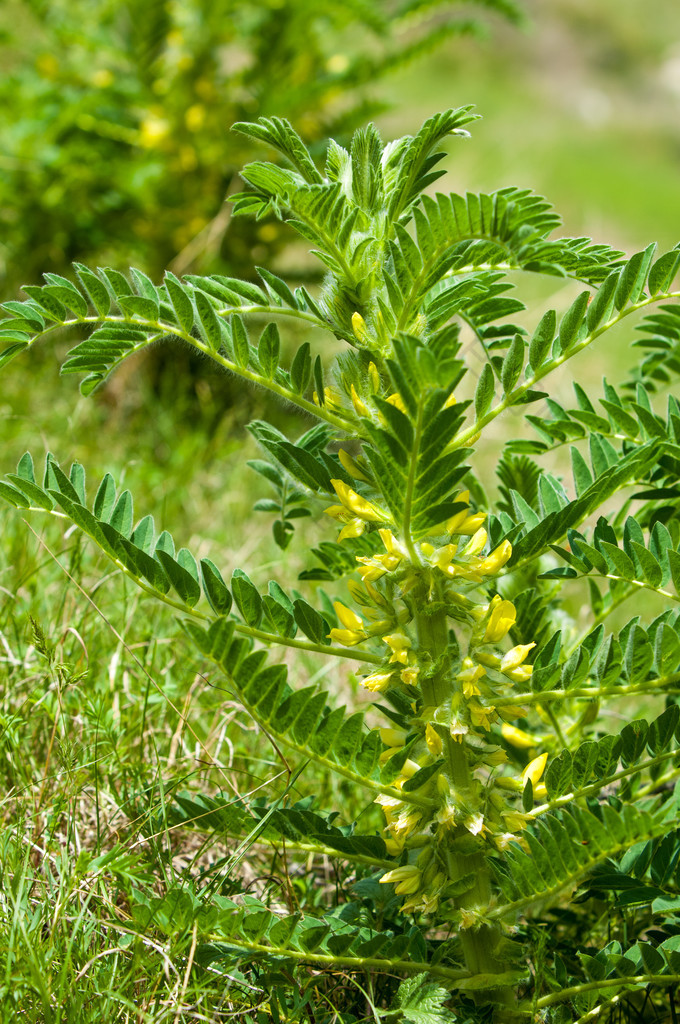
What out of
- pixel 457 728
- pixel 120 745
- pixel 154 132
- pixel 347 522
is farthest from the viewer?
pixel 154 132

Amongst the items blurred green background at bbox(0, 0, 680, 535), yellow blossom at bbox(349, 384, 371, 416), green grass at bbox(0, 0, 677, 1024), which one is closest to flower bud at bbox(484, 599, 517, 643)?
yellow blossom at bbox(349, 384, 371, 416)

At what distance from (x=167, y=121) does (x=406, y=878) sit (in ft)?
10.1

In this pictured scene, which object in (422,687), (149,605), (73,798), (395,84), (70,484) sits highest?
(395,84)

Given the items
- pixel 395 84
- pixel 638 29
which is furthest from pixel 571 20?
pixel 395 84

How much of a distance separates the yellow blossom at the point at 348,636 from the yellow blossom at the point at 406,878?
248 millimetres

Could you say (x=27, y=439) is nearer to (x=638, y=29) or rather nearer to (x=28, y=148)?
(x=28, y=148)

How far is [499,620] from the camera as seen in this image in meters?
1.00

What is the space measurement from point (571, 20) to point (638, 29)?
1.54 m

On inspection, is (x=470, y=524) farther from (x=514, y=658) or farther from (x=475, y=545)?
(x=514, y=658)

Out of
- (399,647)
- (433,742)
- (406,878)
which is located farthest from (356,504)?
(406,878)

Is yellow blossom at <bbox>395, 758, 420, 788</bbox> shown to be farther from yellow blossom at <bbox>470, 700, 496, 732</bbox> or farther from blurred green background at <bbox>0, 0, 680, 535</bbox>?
blurred green background at <bbox>0, 0, 680, 535</bbox>

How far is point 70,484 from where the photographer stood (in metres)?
1.05

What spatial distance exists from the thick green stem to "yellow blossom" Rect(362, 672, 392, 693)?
0.14ft

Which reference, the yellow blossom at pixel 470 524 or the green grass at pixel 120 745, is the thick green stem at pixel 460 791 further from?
the green grass at pixel 120 745
